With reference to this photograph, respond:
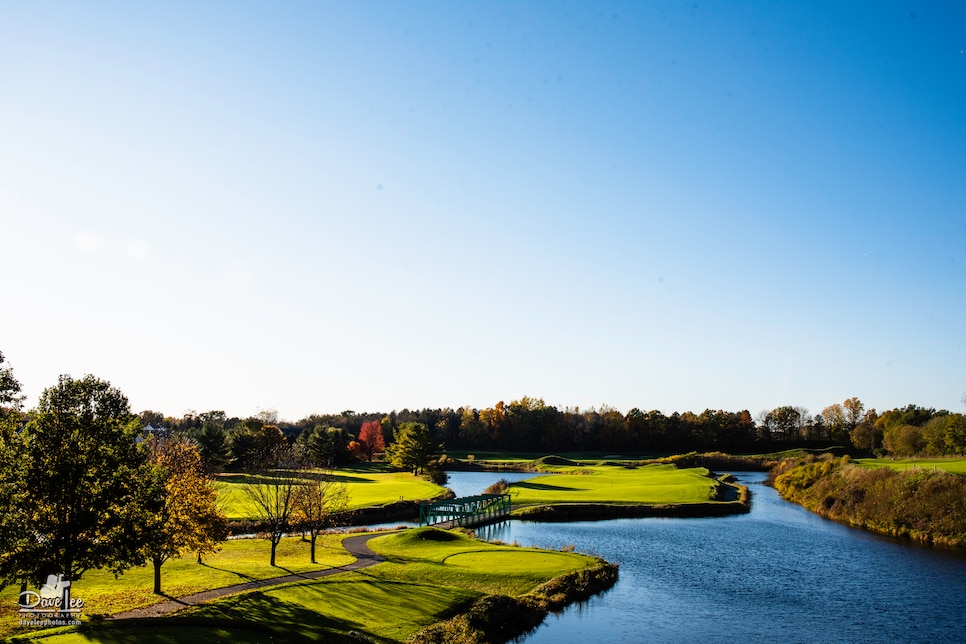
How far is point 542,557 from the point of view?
43.5 meters

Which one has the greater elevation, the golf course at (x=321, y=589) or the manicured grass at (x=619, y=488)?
the golf course at (x=321, y=589)

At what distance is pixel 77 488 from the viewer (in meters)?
24.3

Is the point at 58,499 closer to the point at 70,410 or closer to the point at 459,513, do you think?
the point at 70,410

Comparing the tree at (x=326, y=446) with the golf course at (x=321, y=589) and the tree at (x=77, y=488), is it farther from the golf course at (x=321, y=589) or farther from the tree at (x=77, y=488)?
the tree at (x=77, y=488)

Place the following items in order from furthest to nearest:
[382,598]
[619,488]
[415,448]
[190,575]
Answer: [415,448] → [619,488] → [190,575] → [382,598]

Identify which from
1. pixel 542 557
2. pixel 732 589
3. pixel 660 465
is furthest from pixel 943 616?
pixel 660 465

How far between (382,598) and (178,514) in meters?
11.1

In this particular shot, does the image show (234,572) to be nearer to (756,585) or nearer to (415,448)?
(756,585)

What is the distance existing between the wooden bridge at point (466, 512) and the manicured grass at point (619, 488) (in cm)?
552

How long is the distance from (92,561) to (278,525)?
Answer: 18.5 metres

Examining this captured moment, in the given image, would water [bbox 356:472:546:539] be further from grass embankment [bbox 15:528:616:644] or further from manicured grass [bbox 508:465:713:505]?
grass embankment [bbox 15:528:616:644]

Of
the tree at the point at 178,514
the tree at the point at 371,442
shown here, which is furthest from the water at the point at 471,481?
the tree at the point at 178,514

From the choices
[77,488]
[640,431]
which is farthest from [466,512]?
[640,431]

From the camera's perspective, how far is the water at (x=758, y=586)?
3089 cm
